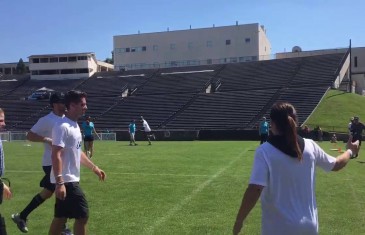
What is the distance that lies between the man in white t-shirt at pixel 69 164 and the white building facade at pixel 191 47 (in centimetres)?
7553

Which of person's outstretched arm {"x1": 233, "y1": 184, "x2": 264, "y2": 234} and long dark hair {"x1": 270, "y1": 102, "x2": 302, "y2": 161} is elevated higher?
long dark hair {"x1": 270, "y1": 102, "x2": 302, "y2": 161}

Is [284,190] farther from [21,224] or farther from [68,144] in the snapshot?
[21,224]

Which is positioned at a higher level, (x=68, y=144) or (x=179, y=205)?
(x=68, y=144)


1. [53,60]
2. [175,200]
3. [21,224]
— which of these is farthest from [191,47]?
[21,224]

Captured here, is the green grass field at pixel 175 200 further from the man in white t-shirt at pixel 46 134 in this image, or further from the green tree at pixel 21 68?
the green tree at pixel 21 68

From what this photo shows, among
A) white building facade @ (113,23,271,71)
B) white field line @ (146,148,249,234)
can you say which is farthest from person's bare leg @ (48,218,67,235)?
white building facade @ (113,23,271,71)

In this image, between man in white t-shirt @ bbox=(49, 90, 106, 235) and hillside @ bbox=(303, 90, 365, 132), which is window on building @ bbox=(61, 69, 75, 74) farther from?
man in white t-shirt @ bbox=(49, 90, 106, 235)

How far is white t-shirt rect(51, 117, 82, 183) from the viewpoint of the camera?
5457 millimetres

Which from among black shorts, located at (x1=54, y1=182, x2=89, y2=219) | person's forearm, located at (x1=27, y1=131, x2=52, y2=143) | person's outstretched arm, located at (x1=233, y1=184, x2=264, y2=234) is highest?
person's forearm, located at (x1=27, y1=131, x2=52, y2=143)

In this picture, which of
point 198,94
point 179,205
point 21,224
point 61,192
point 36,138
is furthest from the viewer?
point 198,94

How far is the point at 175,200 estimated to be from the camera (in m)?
9.70

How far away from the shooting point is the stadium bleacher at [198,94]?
160 ft

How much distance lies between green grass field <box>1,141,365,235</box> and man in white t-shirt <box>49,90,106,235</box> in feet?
5.34

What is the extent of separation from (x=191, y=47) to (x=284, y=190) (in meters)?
84.7
